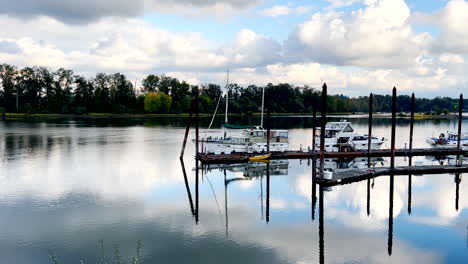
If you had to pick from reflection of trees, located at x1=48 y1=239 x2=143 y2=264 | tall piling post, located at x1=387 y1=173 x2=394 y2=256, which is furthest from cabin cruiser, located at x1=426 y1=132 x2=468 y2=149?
reflection of trees, located at x1=48 y1=239 x2=143 y2=264

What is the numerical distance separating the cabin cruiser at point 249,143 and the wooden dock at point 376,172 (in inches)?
597

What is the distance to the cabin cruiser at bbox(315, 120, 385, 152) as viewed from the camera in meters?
53.9

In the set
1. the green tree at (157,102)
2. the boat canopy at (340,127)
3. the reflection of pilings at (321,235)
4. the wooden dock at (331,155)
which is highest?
the green tree at (157,102)

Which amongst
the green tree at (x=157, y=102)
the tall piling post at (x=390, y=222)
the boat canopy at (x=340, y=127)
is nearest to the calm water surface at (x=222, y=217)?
the tall piling post at (x=390, y=222)

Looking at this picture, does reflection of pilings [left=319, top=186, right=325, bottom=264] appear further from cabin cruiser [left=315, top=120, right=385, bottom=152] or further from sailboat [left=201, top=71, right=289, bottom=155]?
cabin cruiser [left=315, top=120, right=385, bottom=152]

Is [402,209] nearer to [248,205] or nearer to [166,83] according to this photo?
[248,205]

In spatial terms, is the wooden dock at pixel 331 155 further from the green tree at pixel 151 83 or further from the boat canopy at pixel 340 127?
the green tree at pixel 151 83

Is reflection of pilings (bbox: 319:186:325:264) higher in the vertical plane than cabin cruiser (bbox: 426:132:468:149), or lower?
lower

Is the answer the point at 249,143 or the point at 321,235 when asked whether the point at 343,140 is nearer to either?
the point at 249,143

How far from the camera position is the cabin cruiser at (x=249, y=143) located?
51.8m

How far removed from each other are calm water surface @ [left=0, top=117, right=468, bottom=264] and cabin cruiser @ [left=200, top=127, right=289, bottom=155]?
4893 mm

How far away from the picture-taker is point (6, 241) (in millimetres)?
22672

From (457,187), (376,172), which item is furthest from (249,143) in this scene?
(457,187)

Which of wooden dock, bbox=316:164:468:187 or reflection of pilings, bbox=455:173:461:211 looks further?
wooden dock, bbox=316:164:468:187
